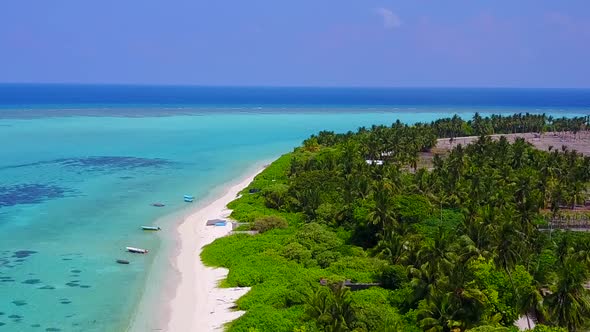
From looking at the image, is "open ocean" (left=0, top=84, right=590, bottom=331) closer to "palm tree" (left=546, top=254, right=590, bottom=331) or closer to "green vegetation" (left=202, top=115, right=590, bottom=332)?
"green vegetation" (left=202, top=115, right=590, bottom=332)

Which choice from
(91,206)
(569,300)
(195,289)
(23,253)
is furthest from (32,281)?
(569,300)

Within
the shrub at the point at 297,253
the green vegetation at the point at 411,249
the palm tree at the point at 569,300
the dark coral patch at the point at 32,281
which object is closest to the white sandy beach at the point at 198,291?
the green vegetation at the point at 411,249

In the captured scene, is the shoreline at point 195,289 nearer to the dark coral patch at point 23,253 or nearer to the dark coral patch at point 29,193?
the dark coral patch at point 23,253

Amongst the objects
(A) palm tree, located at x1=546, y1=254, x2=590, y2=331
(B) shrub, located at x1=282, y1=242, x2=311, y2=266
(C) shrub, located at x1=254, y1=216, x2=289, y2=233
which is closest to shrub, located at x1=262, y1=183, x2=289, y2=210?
(C) shrub, located at x1=254, y1=216, x2=289, y2=233

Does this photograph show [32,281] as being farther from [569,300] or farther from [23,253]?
[569,300]

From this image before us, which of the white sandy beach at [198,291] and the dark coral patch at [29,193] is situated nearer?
the white sandy beach at [198,291]

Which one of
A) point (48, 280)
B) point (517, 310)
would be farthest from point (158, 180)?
point (517, 310)
